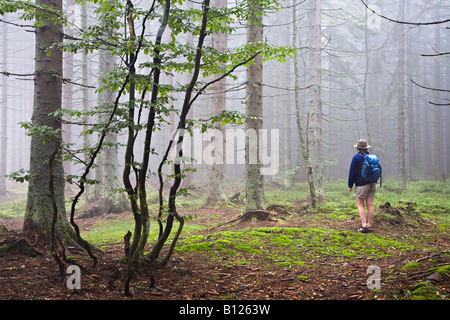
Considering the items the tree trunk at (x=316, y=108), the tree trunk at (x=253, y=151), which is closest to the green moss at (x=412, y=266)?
the tree trunk at (x=253, y=151)

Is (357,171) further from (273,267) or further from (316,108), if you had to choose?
(316,108)

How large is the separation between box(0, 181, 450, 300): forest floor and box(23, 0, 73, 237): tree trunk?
45 centimetres

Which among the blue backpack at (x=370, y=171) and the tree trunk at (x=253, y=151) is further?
the tree trunk at (x=253, y=151)

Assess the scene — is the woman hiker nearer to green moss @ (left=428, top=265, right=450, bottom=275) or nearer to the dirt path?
the dirt path

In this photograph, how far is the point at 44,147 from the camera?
17.7 feet

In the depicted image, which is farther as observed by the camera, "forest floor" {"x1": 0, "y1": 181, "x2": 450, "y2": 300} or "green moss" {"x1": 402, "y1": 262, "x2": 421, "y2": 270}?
"green moss" {"x1": 402, "y1": 262, "x2": 421, "y2": 270}

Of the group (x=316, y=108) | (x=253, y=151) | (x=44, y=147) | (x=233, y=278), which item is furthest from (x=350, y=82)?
(x=44, y=147)

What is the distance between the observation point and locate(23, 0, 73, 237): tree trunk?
5.32 m

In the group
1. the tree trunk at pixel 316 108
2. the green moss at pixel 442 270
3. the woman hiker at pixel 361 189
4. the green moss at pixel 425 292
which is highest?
the tree trunk at pixel 316 108

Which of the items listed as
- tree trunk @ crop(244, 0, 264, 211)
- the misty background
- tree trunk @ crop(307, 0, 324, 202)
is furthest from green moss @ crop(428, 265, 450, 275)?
the misty background

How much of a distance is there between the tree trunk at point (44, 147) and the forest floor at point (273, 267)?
1.48ft

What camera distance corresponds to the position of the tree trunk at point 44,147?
5324 mm

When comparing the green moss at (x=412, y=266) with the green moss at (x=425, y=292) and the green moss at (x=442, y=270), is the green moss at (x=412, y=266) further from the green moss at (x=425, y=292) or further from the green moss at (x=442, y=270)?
the green moss at (x=425, y=292)
